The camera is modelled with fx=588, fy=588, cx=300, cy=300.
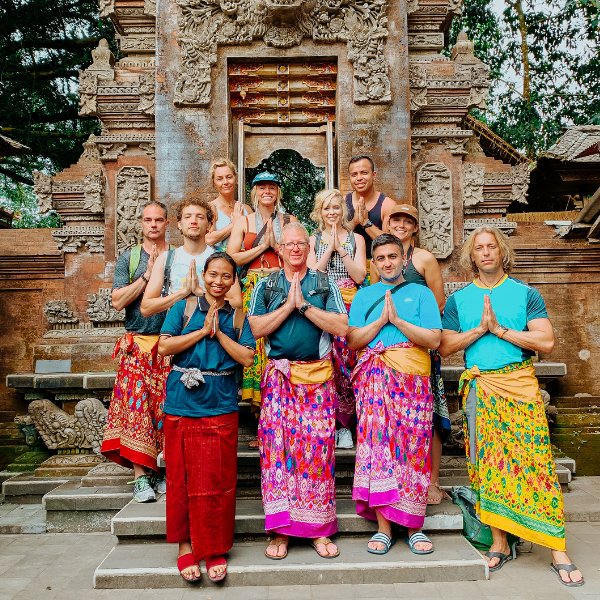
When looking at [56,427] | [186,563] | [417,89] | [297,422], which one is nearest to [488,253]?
[297,422]

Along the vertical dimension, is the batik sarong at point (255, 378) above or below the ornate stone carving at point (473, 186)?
below

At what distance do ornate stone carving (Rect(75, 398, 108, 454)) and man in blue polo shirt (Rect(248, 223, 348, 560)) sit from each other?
2.66m

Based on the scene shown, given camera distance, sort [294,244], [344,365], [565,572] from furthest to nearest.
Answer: [344,365] → [294,244] → [565,572]

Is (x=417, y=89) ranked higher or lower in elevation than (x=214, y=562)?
higher

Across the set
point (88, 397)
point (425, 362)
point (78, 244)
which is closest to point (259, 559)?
point (425, 362)

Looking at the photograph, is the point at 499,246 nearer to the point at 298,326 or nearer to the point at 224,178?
the point at 298,326

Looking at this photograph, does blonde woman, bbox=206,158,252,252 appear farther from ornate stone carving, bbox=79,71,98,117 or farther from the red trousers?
ornate stone carving, bbox=79,71,98,117

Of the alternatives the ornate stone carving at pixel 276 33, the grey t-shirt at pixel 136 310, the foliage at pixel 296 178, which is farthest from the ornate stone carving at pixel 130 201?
the foliage at pixel 296 178

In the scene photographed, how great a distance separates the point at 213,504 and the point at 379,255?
78.3 inches

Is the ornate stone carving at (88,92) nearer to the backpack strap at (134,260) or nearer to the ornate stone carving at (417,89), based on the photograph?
the backpack strap at (134,260)

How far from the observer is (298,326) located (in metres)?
3.96

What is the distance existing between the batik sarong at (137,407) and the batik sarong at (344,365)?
1361 millimetres

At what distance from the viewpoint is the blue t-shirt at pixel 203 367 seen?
148 inches

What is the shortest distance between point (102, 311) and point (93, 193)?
1.46 meters
